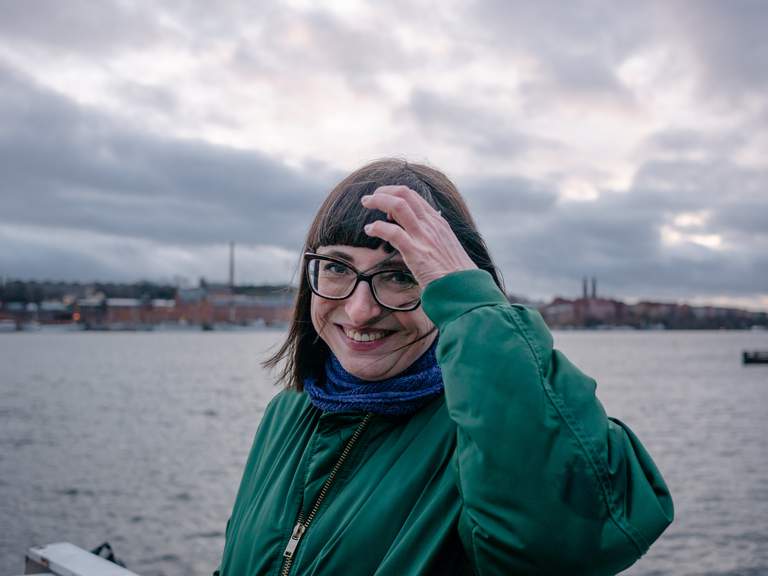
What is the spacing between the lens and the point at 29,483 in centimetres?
1505

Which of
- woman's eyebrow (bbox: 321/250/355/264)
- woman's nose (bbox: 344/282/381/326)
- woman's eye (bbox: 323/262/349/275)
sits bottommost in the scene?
woman's nose (bbox: 344/282/381/326)

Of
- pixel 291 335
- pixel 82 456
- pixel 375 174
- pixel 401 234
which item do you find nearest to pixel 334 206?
pixel 375 174

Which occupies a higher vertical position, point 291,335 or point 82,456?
point 291,335

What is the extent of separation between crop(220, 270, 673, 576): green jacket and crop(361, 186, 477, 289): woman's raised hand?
0.15 feet

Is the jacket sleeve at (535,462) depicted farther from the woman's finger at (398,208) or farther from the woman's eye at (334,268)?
the woman's eye at (334,268)

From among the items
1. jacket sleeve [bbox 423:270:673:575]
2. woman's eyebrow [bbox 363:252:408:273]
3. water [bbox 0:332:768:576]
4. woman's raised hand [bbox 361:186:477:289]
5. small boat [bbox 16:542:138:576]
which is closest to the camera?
jacket sleeve [bbox 423:270:673:575]

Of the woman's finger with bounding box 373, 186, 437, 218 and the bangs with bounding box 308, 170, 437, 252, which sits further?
the bangs with bounding box 308, 170, 437, 252

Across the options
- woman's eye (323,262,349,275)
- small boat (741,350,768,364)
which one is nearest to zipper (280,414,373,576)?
woman's eye (323,262,349,275)

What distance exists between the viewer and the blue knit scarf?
1.62m

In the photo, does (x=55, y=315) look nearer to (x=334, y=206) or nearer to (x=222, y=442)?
(x=222, y=442)

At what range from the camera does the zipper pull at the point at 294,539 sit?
164cm

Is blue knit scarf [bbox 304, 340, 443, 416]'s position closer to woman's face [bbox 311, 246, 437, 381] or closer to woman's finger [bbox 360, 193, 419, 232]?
woman's face [bbox 311, 246, 437, 381]

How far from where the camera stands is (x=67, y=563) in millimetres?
3361

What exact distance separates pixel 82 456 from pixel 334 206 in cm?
1881
